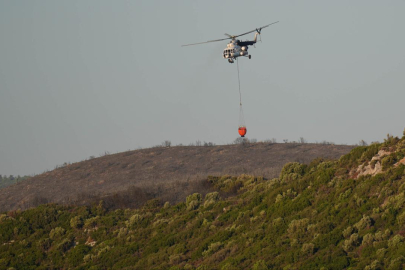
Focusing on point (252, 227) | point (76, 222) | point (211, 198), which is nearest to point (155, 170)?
point (211, 198)

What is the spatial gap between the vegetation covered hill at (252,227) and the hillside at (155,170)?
743 centimetres

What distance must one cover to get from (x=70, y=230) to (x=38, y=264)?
4.94 meters

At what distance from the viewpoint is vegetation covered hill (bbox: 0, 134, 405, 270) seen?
96.7 ft

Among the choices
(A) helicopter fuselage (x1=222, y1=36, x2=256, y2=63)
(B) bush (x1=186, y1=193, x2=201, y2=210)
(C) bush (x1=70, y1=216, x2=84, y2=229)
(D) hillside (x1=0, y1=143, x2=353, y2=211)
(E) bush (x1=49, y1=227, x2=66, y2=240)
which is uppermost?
(A) helicopter fuselage (x1=222, y1=36, x2=256, y2=63)

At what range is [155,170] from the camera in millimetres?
71750

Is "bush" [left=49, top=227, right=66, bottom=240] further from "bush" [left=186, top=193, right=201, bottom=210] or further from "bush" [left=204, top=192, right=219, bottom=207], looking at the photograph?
"bush" [left=204, top=192, right=219, bottom=207]

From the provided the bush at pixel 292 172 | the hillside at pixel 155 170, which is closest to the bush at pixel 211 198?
the bush at pixel 292 172

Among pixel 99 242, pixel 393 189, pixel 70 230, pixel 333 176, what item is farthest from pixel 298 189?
pixel 70 230

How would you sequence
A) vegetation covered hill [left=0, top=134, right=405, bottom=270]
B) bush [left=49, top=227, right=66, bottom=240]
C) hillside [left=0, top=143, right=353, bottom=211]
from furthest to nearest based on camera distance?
hillside [left=0, top=143, right=353, bottom=211]
bush [left=49, top=227, right=66, bottom=240]
vegetation covered hill [left=0, top=134, right=405, bottom=270]

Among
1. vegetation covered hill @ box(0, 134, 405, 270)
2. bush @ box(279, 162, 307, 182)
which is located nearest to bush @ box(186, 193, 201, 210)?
vegetation covered hill @ box(0, 134, 405, 270)

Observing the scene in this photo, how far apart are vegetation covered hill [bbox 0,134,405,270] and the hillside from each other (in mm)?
7434

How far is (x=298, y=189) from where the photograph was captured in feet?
131

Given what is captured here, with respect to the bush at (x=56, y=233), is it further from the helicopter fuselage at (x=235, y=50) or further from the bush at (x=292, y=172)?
the helicopter fuselage at (x=235, y=50)

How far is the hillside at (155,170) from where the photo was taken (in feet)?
194
